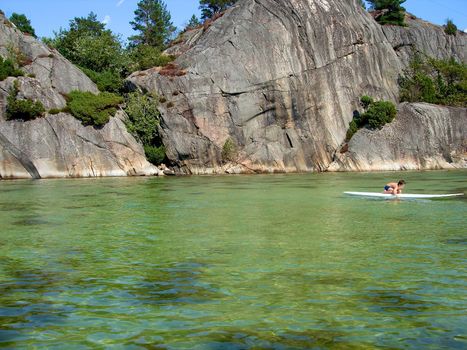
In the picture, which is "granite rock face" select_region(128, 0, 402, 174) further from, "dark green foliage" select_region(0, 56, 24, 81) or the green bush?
"dark green foliage" select_region(0, 56, 24, 81)

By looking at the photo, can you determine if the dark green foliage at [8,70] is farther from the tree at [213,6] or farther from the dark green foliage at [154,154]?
the tree at [213,6]

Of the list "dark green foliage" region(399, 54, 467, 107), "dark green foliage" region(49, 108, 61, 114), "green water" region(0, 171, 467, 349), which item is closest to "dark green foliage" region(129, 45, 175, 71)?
"dark green foliage" region(49, 108, 61, 114)

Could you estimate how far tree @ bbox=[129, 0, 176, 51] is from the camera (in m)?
92.2

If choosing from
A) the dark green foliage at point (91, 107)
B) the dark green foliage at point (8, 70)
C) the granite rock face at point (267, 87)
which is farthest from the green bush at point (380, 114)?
the dark green foliage at point (8, 70)

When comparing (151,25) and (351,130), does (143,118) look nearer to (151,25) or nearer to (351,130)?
(351,130)

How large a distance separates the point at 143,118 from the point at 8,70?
13949mm

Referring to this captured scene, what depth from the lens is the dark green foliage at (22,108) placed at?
1954 inches

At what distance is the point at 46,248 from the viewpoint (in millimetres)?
13797

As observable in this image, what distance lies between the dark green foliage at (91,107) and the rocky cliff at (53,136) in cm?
73

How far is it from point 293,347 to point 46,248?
898cm

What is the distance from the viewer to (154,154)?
5509 centimetres

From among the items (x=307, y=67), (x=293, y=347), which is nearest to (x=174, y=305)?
(x=293, y=347)

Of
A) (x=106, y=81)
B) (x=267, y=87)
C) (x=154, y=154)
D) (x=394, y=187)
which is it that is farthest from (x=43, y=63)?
(x=394, y=187)

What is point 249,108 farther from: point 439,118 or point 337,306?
point 337,306
